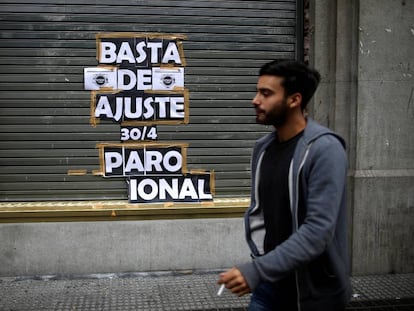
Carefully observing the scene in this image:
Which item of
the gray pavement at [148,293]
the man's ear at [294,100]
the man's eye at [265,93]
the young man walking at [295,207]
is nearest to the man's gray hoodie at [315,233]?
the young man walking at [295,207]

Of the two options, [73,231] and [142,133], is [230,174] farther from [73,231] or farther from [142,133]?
[73,231]

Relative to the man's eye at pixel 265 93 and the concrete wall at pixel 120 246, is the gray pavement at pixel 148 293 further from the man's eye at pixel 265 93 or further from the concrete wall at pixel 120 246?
the man's eye at pixel 265 93

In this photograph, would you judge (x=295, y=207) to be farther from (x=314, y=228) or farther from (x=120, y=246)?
(x=120, y=246)

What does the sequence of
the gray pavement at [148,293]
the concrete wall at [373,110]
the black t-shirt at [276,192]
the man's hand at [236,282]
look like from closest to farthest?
the man's hand at [236,282]
the black t-shirt at [276,192]
the gray pavement at [148,293]
the concrete wall at [373,110]

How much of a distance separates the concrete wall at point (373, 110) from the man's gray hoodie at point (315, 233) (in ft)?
11.2

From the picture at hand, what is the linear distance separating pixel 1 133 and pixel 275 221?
4.15 m

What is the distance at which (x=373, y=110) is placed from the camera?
5.69m

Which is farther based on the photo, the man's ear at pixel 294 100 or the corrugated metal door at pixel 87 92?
the corrugated metal door at pixel 87 92

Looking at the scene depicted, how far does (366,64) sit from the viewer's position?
563cm

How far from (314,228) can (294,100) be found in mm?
634

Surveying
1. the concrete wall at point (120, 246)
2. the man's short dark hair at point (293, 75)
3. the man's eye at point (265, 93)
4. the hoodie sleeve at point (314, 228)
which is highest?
the man's short dark hair at point (293, 75)

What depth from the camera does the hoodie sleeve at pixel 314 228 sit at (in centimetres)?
221

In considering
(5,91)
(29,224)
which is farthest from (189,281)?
(5,91)

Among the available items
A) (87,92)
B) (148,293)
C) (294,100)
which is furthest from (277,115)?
(87,92)
